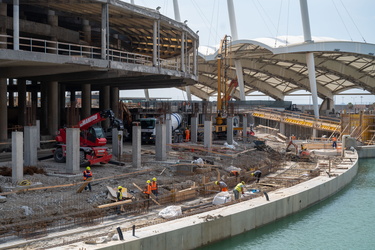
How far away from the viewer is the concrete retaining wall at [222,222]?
1393 centimetres

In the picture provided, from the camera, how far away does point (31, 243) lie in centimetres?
1345

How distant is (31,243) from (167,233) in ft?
13.8

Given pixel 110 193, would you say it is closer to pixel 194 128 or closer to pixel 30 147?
pixel 30 147

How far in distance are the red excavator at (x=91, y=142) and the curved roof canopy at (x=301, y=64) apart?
33892mm

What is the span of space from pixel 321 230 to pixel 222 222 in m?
5.76

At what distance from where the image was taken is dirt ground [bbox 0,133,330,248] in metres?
15.8

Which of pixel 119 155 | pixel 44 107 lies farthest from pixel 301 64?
pixel 119 155

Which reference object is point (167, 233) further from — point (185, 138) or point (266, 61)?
point (266, 61)

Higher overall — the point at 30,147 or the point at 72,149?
the point at 72,149

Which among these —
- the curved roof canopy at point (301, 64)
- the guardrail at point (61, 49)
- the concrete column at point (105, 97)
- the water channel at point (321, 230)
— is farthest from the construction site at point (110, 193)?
the curved roof canopy at point (301, 64)

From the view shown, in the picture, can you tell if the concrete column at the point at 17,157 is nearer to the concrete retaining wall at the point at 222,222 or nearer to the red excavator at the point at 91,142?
the red excavator at the point at 91,142

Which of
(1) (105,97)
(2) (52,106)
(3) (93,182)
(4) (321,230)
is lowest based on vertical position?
(4) (321,230)

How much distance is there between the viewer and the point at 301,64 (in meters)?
69.8

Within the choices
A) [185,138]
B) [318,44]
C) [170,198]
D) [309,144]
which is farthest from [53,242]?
[318,44]
